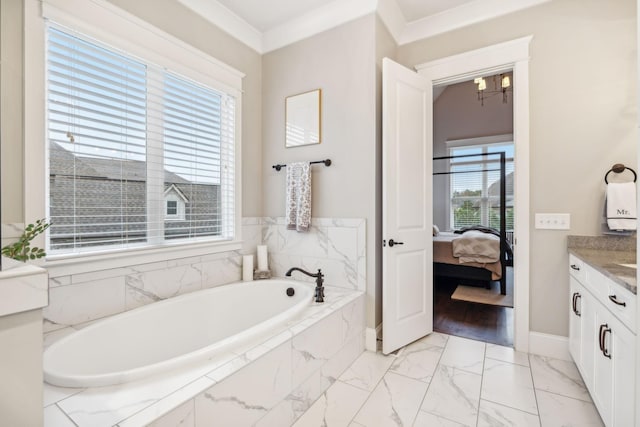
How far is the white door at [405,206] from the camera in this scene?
2238 millimetres

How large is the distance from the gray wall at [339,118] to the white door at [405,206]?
13cm

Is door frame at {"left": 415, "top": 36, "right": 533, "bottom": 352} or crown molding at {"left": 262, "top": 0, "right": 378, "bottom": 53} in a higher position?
crown molding at {"left": 262, "top": 0, "right": 378, "bottom": 53}

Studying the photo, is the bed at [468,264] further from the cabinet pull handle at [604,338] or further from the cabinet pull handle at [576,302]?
the cabinet pull handle at [604,338]

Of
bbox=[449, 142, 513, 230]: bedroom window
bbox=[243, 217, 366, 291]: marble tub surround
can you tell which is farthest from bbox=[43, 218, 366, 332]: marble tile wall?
bbox=[449, 142, 513, 230]: bedroom window

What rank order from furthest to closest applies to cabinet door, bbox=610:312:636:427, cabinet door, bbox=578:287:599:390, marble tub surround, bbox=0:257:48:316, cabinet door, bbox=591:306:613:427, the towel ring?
1. the towel ring
2. cabinet door, bbox=578:287:599:390
3. cabinet door, bbox=591:306:613:427
4. cabinet door, bbox=610:312:636:427
5. marble tub surround, bbox=0:257:48:316

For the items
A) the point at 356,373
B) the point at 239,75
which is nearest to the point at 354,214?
the point at 356,373

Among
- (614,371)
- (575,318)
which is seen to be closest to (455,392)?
(614,371)

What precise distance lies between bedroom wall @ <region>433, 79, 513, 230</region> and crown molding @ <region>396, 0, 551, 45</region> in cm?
346

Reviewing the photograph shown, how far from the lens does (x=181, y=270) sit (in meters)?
2.18

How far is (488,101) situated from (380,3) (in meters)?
4.42

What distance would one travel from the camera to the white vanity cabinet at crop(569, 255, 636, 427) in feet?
3.85

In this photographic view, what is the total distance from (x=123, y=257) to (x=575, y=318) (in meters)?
2.90

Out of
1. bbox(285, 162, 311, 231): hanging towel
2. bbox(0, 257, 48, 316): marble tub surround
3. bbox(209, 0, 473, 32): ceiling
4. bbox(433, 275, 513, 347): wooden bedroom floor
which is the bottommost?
bbox(433, 275, 513, 347): wooden bedroom floor

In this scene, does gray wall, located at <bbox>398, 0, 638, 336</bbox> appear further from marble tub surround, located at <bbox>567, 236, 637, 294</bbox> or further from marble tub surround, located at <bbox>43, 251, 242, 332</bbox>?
marble tub surround, located at <bbox>43, 251, 242, 332</bbox>
